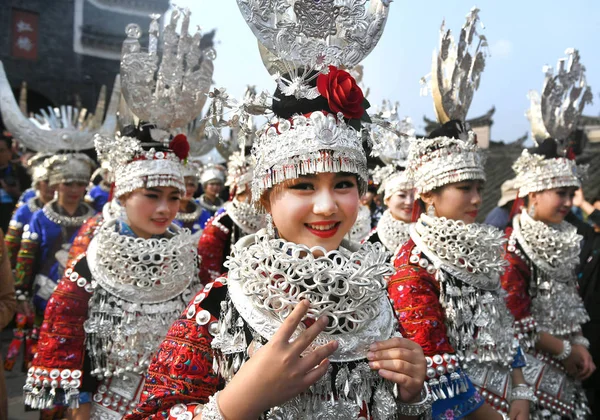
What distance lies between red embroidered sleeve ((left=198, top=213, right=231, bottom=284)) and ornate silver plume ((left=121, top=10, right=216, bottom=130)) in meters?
1.27

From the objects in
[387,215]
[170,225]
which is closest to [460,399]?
[170,225]

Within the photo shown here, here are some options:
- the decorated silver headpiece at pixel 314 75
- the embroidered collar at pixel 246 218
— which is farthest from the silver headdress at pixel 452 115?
the embroidered collar at pixel 246 218

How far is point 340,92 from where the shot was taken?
1663mm

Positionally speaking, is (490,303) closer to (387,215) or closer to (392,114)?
(392,114)

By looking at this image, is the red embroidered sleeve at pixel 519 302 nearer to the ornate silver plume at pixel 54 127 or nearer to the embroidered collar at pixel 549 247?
the embroidered collar at pixel 549 247

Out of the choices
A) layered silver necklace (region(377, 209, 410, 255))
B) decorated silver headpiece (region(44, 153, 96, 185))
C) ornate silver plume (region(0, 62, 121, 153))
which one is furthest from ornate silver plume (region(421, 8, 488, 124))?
decorated silver headpiece (region(44, 153, 96, 185))

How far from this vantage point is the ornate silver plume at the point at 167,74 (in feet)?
11.6

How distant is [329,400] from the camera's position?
162 cm

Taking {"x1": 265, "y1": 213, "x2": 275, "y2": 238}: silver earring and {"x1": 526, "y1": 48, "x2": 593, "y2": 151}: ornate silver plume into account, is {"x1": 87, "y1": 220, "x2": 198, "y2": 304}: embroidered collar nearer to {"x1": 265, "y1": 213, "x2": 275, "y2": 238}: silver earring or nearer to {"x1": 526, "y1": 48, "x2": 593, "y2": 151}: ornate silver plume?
{"x1": 265, "y1": 213, "x2": 275, "y2": 238}: silver earring

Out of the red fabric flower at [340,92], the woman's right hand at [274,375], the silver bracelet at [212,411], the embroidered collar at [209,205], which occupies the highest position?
the embroidered collar at [209,205]

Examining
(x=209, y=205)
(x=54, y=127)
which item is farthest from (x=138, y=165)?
(x=209, y=205)

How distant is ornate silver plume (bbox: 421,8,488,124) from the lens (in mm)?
3402

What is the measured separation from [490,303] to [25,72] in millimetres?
18850

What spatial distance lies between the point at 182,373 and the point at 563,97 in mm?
4117
